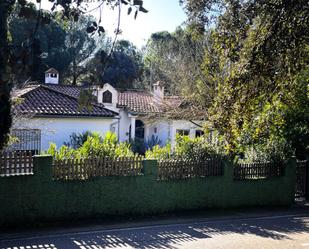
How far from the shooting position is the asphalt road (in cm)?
949

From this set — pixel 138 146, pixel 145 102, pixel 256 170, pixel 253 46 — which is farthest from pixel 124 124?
pixel 253 46

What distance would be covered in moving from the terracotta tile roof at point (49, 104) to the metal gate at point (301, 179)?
9336 millimetres

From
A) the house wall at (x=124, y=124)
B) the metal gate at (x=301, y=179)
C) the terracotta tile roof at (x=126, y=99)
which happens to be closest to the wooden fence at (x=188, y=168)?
the metal gate at (x=301, y=179)

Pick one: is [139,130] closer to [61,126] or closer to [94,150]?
[61,126]

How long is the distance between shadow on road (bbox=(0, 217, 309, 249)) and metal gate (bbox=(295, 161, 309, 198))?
3813 millimetres

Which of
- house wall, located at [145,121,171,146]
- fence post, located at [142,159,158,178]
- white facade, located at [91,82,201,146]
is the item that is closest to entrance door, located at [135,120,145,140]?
house wall, located at [145,121,171,146]

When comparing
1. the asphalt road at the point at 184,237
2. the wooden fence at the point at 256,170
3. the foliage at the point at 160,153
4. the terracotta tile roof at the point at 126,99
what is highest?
the terracotta tile roof at the point at 126,99

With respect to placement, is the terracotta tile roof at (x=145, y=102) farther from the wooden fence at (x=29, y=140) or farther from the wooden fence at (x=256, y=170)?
the wooden fence at (x=256, y=170)

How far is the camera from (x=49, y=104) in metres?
20.6

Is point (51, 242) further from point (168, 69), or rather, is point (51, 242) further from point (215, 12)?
point (168, 69)

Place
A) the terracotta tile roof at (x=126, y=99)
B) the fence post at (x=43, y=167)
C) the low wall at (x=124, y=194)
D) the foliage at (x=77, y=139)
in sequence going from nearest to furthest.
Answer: the low wall at (x=124, y=194)
the fence post at (x=43, y=167)
the foliage at (x=77, y=139)
the terracotta tile roof at (x=126, y=99)

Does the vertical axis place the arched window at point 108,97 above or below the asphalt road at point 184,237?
above

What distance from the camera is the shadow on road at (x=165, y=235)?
943cm

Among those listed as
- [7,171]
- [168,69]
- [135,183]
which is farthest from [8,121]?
[168,69]
